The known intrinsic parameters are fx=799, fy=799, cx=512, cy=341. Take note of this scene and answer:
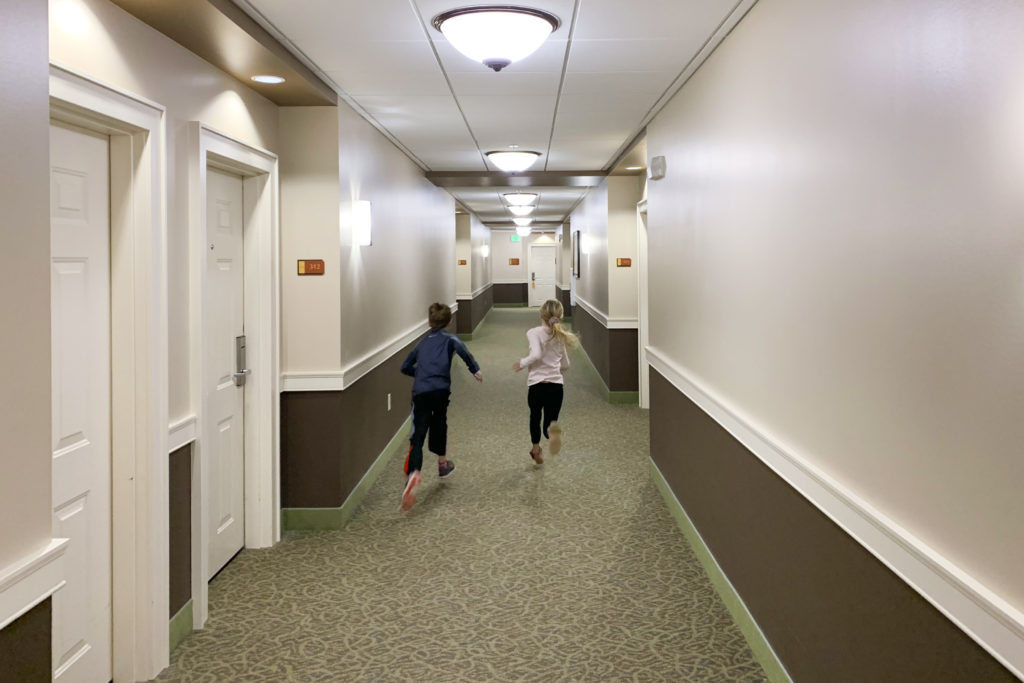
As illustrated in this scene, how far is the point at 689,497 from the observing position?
15.8 ft

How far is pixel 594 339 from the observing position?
11562 mm

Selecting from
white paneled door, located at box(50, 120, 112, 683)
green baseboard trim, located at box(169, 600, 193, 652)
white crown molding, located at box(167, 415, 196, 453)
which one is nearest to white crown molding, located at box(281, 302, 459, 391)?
white crown molding, located at box(167, 415, 196, 453)

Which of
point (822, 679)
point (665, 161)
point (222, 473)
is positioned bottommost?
point (822, 679)

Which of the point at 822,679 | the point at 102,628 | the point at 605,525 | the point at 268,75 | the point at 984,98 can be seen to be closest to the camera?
the point at 984,98

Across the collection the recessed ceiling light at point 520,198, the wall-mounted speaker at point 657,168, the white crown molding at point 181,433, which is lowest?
Result: the white crown molding at point 181,433

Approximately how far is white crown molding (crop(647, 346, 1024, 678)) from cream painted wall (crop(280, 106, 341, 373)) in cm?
279

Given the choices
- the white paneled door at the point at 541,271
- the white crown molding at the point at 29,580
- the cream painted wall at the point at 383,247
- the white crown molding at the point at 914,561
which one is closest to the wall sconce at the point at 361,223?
the cream painted wall at the point at 383,247

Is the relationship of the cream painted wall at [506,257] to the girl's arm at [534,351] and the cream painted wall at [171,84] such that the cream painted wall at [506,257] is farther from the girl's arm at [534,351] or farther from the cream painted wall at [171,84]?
the cream painted wall at [171,84]

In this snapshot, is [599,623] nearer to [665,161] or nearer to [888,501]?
[888,501]

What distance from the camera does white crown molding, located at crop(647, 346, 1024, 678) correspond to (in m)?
1.58

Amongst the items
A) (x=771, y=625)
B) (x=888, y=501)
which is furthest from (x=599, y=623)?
(x=888, y=501)

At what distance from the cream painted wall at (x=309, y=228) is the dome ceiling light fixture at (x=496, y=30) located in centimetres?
174

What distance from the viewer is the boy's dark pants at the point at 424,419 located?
5.48 m

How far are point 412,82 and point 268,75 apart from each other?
0.95 m
